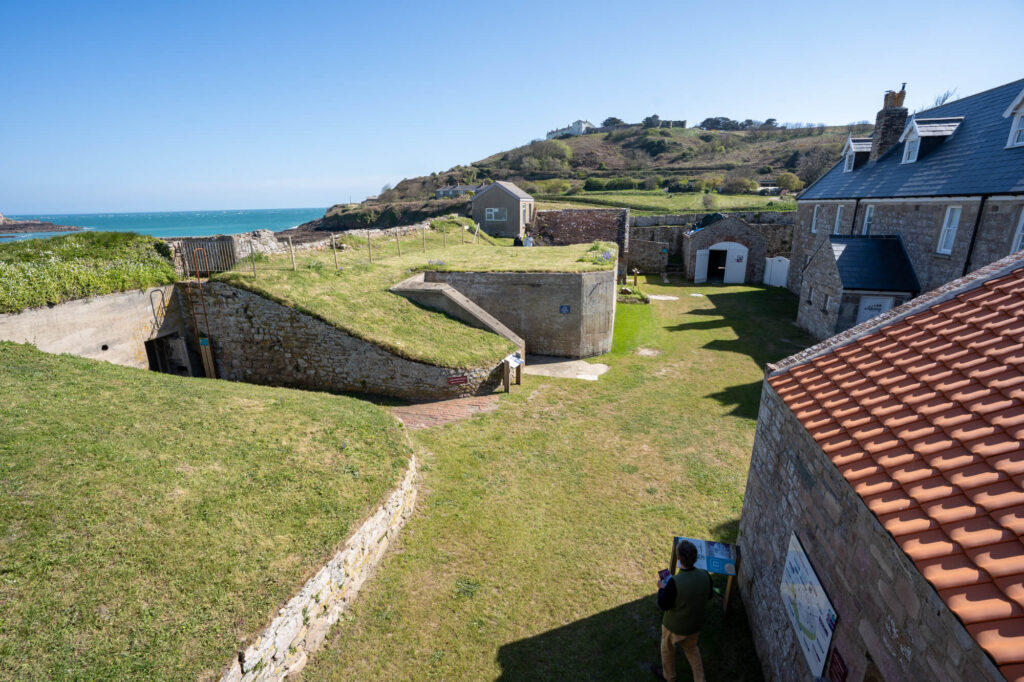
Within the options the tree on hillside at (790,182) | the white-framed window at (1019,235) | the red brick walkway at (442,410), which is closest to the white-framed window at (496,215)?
the red brick walkway at (442,410)

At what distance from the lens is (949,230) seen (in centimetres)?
1627

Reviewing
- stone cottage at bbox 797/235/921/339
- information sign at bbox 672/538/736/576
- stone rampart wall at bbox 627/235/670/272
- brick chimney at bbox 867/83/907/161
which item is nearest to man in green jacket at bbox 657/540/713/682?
information sign at bbox 672/538/736/576

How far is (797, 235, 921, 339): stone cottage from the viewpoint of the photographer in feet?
58.3

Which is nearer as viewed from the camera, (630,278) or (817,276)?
(817,276)

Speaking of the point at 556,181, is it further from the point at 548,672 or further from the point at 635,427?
the point at 548,672

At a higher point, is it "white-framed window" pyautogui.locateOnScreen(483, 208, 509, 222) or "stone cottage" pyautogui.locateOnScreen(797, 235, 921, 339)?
"white-framed window" pyautogui.locateOnScreen(483, 208, 509, 222)

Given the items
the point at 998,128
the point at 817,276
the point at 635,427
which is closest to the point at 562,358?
the point at 635,427

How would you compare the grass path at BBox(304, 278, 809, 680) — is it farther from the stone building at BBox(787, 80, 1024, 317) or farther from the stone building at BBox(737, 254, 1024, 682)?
the stone building at BBox(787, 80, 1024, 317)

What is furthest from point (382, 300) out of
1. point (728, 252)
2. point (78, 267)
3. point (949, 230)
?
point (728, 252)

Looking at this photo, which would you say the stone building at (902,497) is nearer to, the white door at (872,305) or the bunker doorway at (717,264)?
the white door at (872,305)

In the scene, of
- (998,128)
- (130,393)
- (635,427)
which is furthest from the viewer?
(998,128)

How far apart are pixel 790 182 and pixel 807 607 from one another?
71.8 metres

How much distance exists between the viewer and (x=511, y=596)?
297 inches

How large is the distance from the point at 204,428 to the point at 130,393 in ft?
7.47
